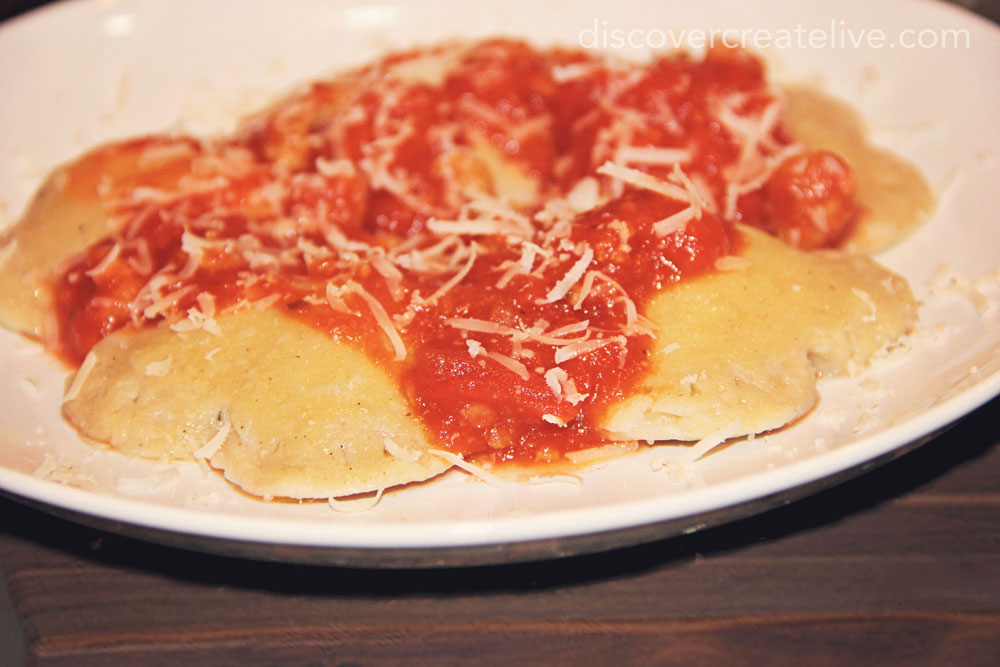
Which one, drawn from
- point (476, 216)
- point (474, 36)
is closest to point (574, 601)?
point (476, 216)

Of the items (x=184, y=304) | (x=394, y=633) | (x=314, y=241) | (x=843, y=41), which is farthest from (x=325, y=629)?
(x=843, y=41)

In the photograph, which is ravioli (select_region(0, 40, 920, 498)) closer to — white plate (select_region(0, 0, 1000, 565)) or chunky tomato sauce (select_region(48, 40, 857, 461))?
chunky tomato sauce (select_region(48, 40, 857, 461))

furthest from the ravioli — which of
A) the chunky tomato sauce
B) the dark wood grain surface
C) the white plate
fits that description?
the dark wood grain surface

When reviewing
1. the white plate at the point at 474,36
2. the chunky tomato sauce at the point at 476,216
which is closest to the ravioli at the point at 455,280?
the chunky tomato sauce at the point at 476,216

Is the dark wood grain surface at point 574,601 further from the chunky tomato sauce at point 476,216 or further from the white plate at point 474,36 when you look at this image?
the chunky tomato sauce at point 476,216

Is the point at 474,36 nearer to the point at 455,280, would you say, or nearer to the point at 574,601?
the point at 455,280

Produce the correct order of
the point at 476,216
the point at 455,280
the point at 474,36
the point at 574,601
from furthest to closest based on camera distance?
the point at 474,36
the point at 476,216
the point at 455,280
the point at 574,601

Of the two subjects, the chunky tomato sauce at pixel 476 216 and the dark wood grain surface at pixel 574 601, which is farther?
the chunky tomato sauce at pixel 476 216
